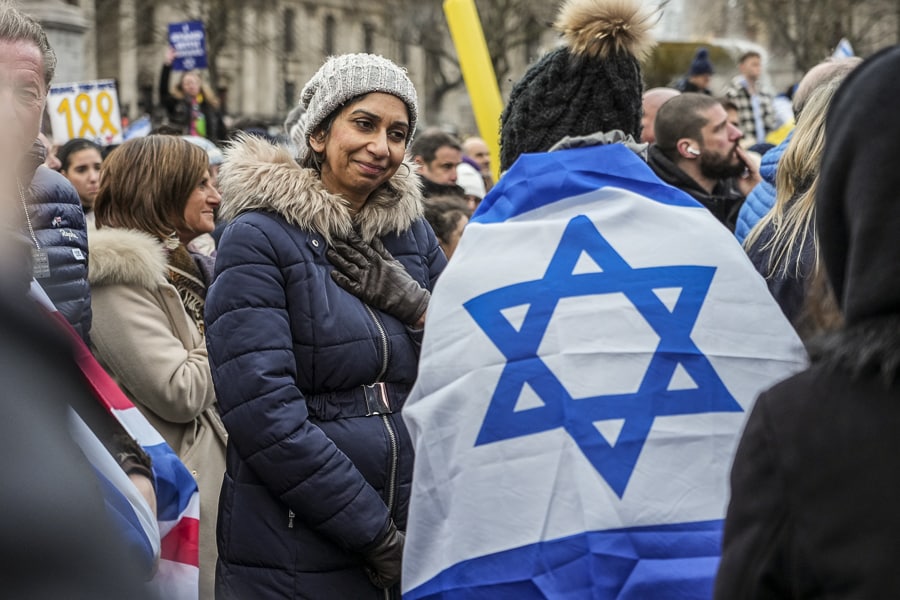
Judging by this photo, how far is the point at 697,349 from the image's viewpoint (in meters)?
2.53

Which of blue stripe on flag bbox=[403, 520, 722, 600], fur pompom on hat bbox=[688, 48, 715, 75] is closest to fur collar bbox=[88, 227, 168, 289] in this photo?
blue stripe on flag bbox=[403, 520, 722, 600]

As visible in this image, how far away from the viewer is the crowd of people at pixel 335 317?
1512 millimetres

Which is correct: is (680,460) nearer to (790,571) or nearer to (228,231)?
(790,571)

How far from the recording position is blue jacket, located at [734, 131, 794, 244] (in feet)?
14.8

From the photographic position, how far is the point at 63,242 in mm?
4125

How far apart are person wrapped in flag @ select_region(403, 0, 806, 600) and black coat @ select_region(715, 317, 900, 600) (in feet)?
2.60

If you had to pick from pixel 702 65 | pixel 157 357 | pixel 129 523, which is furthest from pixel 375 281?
pixel 702 65

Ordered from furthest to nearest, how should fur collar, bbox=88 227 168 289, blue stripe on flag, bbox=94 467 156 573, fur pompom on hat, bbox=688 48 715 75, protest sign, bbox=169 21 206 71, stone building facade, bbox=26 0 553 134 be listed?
stone building facade, bbox=26 0 553 134
protest sign, bbox=169 21 206 71
fur pompom on hat, bbox=688 48 715 75
fur collar, bbox=88 227 168 289
blue stripe on flag, bbox=94 467 156 573

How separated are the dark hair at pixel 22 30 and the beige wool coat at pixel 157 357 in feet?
4.32

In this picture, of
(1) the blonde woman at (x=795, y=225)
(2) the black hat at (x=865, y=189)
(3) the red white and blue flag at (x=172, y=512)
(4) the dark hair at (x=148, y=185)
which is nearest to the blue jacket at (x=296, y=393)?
(3) the red white and blue flag at (x=172, y=512)

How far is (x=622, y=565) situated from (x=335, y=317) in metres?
1.17

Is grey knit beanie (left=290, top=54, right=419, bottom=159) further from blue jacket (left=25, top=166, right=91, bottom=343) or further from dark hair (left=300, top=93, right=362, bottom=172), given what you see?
blue jacket (left=25, top=166, right=91, bottom=343)

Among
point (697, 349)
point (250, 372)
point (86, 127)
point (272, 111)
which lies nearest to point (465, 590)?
point (697, 349)

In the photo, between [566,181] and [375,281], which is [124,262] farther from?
[566,181]
